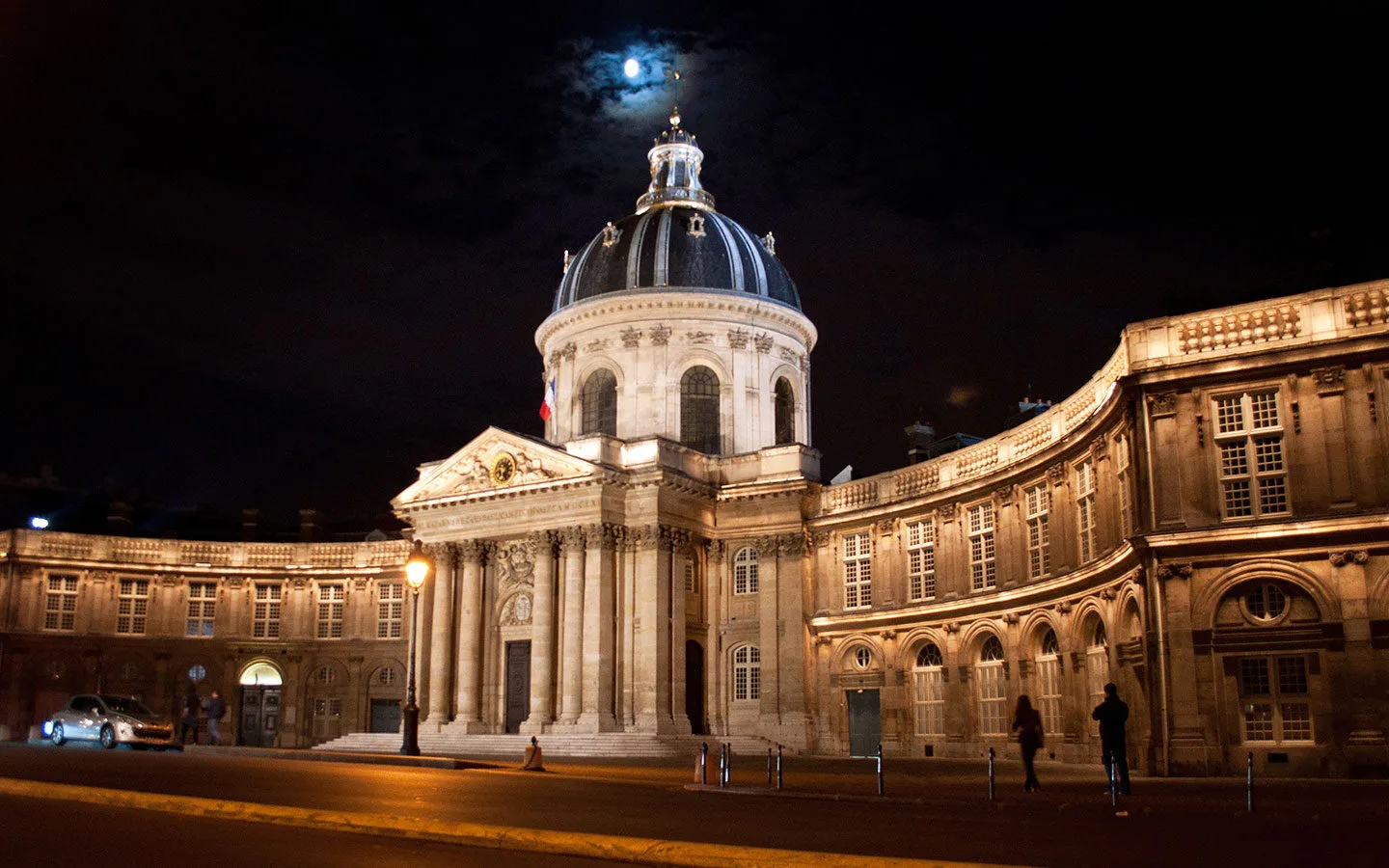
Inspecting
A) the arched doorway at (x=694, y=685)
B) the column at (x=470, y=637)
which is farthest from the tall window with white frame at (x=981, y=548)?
the column at (x=470, y=637)

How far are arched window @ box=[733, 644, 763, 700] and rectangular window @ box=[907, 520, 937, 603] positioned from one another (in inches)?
268

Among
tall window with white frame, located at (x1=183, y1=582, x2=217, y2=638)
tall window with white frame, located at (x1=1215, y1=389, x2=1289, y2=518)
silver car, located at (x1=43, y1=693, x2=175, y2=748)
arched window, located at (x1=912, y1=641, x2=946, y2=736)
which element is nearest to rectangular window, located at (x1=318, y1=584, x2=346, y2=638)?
Result: tall window with white frame, located at (x1=183, y1=582, x2=217, y2=638)

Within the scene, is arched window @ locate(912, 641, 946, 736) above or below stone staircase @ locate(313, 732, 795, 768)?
above

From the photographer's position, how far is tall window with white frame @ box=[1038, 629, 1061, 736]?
36750 mm

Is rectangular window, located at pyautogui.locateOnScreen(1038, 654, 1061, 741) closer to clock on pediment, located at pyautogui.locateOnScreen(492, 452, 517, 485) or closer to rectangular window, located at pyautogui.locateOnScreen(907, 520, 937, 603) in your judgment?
rectangular window, located at pyautogui.locateOnScreen(907, 520, 937, 603)

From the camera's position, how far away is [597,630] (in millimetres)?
45000

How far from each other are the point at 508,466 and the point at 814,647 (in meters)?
12.8

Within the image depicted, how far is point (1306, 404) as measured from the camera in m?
27.0

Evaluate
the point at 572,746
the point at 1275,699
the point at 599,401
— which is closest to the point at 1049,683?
the point at 1275,699

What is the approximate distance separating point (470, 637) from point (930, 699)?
1675cm

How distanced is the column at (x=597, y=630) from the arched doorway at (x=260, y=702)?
22.0 meters

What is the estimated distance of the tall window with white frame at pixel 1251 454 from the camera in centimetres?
2739

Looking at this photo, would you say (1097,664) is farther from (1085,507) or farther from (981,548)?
(981,548)

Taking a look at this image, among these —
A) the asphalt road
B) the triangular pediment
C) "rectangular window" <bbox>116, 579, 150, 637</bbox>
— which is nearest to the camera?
the asphalt road
